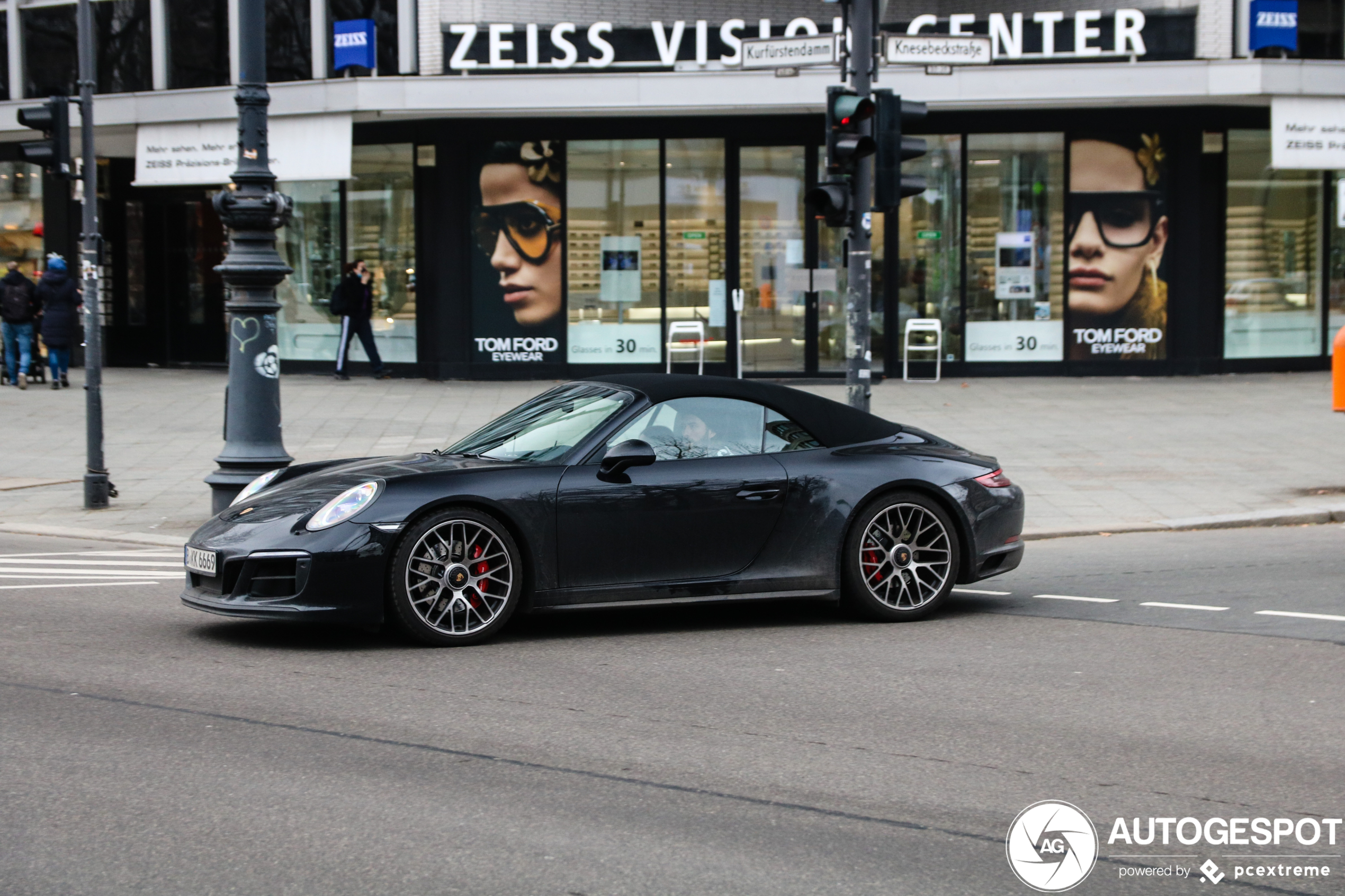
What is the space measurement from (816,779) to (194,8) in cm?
2219

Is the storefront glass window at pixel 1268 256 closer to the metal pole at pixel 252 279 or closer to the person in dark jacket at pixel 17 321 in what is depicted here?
the metal pole at pixel 252 279

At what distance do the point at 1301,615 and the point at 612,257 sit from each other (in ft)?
53.8

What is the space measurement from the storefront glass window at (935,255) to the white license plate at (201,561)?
1714 centimetres

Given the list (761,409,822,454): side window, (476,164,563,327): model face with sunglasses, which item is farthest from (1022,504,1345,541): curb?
(476,164,563,327): model face with sunglasses

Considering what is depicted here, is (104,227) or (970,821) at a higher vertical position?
(104,227)

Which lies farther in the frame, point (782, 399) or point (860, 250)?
point (860, 250)

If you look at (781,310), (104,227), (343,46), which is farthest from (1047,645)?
(104,227)

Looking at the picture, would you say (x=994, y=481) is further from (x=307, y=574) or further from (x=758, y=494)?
(x=307, y=574)

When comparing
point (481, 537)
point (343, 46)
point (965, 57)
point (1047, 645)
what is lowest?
point (1047, 645)

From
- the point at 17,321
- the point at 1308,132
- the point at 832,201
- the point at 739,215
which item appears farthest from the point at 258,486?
the point at 1308,132

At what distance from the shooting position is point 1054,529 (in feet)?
37.2

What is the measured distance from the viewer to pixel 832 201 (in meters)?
11.9

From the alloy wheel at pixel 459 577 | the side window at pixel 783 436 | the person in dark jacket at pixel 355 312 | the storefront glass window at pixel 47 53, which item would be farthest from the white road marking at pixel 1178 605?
the storefront glass window at pixel 47 53

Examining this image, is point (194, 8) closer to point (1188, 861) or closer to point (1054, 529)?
point (1054, 529)
